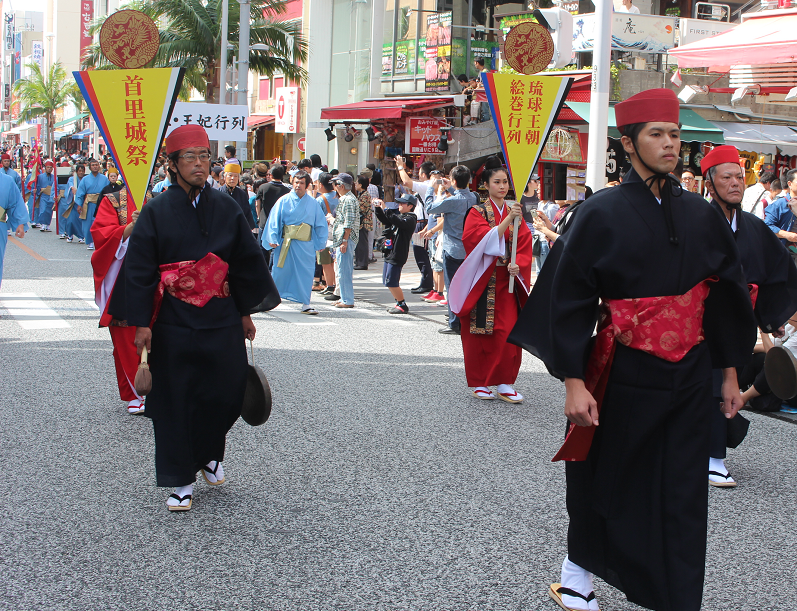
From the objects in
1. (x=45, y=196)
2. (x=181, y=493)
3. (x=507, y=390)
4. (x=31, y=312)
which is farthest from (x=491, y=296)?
(x=45, y=196)

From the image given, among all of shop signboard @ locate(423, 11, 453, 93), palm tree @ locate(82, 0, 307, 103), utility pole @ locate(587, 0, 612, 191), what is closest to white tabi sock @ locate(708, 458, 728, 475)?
utility pole @ locate(587, 0, 612, 191)

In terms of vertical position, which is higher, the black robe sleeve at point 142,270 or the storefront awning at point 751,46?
the storefront awning at point 751,46

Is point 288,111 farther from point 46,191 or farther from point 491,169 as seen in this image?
point 491,169

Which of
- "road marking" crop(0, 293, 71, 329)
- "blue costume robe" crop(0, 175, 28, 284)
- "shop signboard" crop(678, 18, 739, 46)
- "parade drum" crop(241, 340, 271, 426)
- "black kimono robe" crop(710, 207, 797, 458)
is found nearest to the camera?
"parade drum" crop(241, 340, 271, 426)

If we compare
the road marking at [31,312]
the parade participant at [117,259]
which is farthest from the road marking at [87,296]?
the parade participant at [117,259]

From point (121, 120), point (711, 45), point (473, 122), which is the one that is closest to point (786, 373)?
point (121, 120)

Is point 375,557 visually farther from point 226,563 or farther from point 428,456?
point 428,456

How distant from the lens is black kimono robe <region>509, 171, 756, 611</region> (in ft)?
9.20

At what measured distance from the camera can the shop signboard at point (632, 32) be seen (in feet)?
48.3

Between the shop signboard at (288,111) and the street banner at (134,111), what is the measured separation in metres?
22.1

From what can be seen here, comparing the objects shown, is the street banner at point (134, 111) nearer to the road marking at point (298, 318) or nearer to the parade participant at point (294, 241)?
the road marking at point (298, 318)

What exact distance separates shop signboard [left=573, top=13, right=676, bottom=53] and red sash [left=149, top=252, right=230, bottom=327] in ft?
39.4

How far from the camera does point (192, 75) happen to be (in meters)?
27.3

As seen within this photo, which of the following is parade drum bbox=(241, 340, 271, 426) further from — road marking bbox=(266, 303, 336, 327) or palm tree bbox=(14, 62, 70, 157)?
palm tree bbox=(14, 62, 70, 157)
